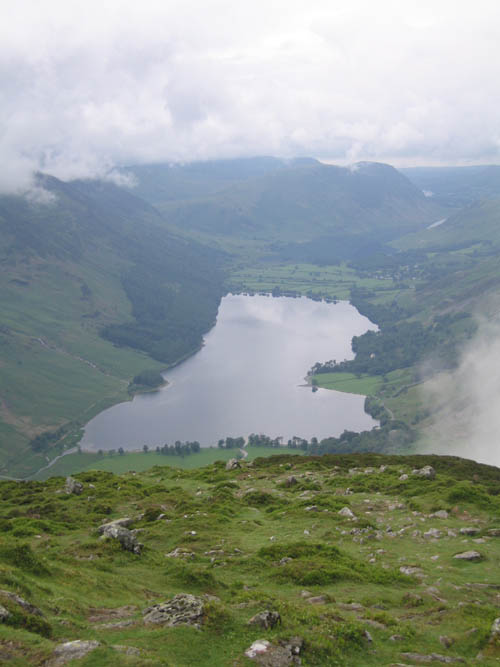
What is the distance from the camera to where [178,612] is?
2095 cm

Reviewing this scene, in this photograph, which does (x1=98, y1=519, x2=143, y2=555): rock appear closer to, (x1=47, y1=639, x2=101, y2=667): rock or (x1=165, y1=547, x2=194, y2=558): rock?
(x1=165, y1=547, x2=194, y2=558): rock

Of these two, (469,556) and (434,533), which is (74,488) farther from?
(469,556)

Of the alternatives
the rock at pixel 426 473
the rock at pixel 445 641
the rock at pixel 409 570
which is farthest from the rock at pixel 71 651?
the rock at pixel 426 473

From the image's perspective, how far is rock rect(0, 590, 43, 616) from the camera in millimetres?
19500

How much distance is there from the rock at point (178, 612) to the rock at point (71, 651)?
3.36 m

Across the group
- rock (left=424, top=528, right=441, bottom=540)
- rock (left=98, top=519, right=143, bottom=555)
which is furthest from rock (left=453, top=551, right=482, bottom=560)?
rock (left=98, top=519, right=143, bottom=555)

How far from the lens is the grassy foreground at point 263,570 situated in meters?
19.3

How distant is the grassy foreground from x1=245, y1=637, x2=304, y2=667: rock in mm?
311

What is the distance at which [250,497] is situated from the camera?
49625 millimetres

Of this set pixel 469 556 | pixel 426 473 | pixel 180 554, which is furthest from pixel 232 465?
pixel 469 556

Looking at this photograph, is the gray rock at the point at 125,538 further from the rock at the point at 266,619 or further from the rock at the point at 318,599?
the rock at the point at 266,619

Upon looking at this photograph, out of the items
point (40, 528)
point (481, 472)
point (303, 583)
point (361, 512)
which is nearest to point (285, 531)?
point (361, 512)

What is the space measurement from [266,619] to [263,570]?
9.78 m

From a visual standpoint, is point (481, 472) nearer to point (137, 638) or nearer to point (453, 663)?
point (453, 663)
